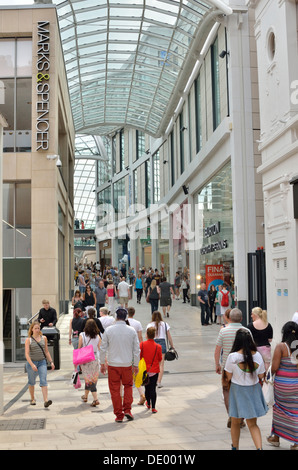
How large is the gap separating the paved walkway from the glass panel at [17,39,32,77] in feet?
36.3

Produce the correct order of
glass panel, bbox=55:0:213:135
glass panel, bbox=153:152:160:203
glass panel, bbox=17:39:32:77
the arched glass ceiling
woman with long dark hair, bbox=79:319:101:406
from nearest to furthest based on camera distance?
woman with long dark hair, bbox=79:319:101:406 → glass panel, bbox=17:39:32:77 → the arched glass ceiling → glass panel, bbox=55:0:213:135 → glass panel, bbox=153:152:160:203

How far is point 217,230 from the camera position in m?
24.9

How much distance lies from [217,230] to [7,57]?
11250mm

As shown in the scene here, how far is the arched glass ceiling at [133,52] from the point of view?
84.9 feet

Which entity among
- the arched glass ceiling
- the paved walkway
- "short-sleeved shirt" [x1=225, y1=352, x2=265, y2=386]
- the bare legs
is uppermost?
the arched glass ceiling

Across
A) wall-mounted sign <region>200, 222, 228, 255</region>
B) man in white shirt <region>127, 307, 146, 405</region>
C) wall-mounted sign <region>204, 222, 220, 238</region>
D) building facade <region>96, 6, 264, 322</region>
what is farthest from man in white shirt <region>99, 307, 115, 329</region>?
wall-mounted sign <region>204, 222, 220, 238</region>

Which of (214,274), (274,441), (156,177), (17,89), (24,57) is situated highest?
(24,57)

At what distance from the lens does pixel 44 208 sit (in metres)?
19.5

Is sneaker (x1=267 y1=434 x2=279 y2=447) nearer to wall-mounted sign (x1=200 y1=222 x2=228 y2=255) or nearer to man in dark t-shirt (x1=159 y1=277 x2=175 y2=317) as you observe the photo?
man in dark t-shirt (x1=159 y1=277 x2=175 y2=317)

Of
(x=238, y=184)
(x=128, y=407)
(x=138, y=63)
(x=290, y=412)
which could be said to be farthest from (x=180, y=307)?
(x=290, y=412)

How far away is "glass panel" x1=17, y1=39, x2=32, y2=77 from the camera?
789 inches

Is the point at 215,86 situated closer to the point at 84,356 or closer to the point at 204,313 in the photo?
the point at 204,313

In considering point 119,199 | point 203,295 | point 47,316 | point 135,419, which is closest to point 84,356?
point 135,419

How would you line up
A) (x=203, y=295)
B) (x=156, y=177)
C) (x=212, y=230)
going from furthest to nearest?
(x=156, y=177), (x=212, y=230), (x=203, y=295)
